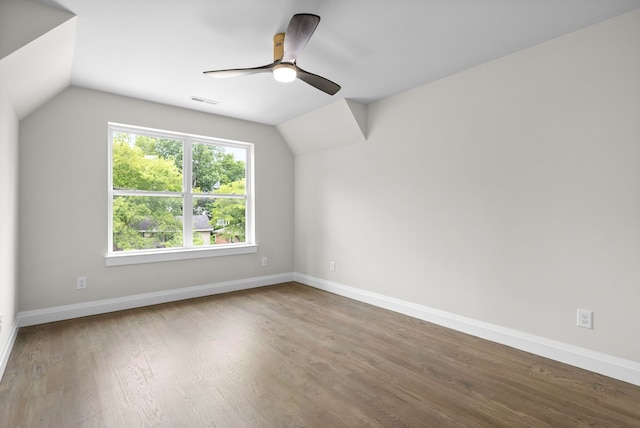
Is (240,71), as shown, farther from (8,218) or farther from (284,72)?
(8,218)

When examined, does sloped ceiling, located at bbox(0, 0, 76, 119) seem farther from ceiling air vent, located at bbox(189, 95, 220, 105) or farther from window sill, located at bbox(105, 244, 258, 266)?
window sill, located at bbox(105, 244, 258, 266)

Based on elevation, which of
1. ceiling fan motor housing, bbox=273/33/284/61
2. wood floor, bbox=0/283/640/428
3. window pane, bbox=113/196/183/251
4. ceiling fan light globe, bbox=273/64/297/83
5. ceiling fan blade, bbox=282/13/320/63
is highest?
ceiling fan motor housing, bbox=273/33/284/61

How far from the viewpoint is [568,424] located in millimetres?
1736

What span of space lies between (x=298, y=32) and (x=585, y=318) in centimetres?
285

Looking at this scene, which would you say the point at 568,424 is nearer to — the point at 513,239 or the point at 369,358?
the point at 369,358

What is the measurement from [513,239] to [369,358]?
1.59 metres

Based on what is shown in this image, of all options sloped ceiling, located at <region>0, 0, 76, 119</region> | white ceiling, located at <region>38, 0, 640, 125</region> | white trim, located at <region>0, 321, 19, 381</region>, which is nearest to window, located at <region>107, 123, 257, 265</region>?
white ceiling, located at <region>38, 0, 640, 125</region>

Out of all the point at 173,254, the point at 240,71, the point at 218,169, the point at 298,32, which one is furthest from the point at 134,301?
the point at 298,32

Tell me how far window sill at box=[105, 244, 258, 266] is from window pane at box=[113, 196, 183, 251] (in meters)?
0.14

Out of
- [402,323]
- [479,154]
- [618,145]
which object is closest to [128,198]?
[402,323]

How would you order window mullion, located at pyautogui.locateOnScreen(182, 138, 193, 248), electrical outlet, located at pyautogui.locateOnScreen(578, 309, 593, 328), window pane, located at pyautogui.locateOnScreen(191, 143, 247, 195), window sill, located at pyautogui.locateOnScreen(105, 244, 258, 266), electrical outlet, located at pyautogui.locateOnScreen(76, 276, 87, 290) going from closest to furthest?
electrical outlet, located at pyautogui.locateOnScreen(578, 309, 593, 328)
electrical outlet, located at pyautogui.locateOnScreen(76, 276, 87, 290)
window sill, located at pyautogui.locateOnScreen(105, 244, 258, 266)
window mullion, located at pyautogui.locateOnScreen(182, 138, 193, 248)
window pane, located at pyautogui.locateOnScreen(191, 143, 247, 195)

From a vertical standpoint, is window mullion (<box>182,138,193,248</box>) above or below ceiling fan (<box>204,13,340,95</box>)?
below

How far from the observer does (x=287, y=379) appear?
2.19 m

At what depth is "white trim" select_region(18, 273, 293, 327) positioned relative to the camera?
10.6 feet
